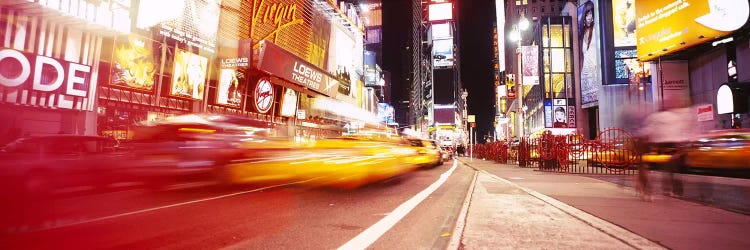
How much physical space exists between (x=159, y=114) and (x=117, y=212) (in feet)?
56.9

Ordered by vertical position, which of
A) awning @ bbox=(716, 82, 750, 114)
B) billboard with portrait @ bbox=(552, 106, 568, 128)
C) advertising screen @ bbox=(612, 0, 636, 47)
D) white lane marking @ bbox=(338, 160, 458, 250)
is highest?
advertising screen @ bbox=(612, 0, 636, 47)

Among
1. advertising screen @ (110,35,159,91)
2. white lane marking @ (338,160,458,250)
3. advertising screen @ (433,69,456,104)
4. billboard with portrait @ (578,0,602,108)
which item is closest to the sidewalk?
white lane marking @ (338,160,458,250)

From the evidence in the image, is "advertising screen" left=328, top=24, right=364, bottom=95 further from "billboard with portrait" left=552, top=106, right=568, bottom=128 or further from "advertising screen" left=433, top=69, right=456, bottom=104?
"advertising screen" left=433, top=69, right=456, bottom=104

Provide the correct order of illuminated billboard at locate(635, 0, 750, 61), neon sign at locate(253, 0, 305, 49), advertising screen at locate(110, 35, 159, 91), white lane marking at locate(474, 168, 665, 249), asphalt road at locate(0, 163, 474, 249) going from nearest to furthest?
white lane marking at locate(474, 168, 665, 249)
asphalt road at locate(0, 163, 474, 249)
advertising screen at locate(110, 35, 159, 91)
illuminated billboard at locate(635, 0, 750, 61)
neon sign at locate(253, 0, 305, 49)

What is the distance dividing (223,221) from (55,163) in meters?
5.82

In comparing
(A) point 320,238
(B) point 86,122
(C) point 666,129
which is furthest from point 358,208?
(B) point 86,122

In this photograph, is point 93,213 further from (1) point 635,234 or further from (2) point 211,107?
(2) point 211,107

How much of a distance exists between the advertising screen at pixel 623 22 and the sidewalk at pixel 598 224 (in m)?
41.4

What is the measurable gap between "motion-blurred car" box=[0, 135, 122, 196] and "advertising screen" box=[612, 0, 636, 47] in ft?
151

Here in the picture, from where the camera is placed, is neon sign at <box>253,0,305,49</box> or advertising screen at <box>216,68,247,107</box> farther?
neon sign at <box>253,0,305,49</box>

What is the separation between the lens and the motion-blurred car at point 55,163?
8.00 meters

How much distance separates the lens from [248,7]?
91.7ft

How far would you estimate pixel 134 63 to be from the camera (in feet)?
61.8

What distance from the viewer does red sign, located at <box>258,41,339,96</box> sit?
26.2 metres
